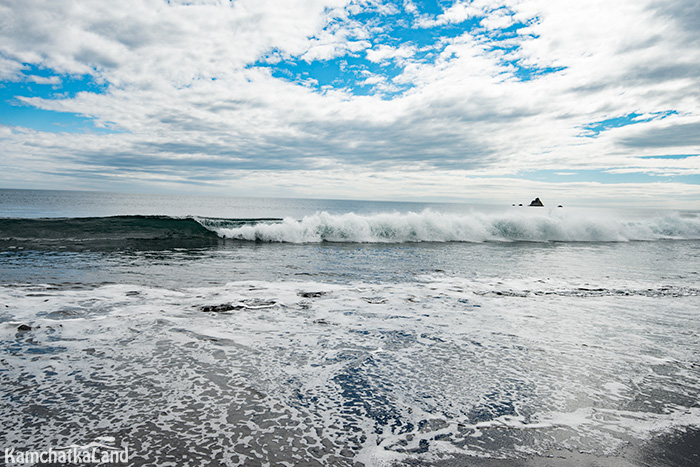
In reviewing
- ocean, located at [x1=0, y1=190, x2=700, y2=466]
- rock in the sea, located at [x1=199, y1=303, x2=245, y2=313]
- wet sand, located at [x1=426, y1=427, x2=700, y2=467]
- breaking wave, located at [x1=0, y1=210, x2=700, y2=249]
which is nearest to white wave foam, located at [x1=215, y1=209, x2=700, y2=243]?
breaking wave, located at [x1=0, y1=210, x2=700, y2=249]

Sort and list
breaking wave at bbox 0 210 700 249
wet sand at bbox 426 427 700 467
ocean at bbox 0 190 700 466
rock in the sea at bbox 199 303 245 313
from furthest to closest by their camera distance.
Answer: breaking wave at bbox 0 210 700 249, rock in the sea at bbox 199 303 245 313, ocean at bbox 0 190 700 466, wet sand at bbox 426 427 700 467

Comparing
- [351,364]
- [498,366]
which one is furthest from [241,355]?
[498,366]

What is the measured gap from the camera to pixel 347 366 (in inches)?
167

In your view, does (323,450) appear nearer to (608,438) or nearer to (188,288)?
(608,438)

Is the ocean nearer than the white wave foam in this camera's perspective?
Yes

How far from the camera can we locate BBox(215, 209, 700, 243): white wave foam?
1950cm

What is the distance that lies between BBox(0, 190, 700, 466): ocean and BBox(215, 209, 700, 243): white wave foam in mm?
8898

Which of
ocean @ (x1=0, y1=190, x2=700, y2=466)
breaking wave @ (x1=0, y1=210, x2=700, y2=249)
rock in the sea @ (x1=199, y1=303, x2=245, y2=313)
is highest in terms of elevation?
breaking wave @ (x1=0, y1=210, x2=700, y2=249)

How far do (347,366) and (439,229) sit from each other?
18.7 m

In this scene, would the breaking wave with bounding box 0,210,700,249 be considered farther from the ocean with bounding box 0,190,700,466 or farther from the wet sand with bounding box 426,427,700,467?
the wet sand with bounding box 426,427,700,467

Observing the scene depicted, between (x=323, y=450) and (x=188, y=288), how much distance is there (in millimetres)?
6400

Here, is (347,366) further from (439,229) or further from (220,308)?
(439,229)

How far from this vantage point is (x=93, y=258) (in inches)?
466

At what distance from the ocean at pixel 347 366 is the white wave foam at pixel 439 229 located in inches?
350
